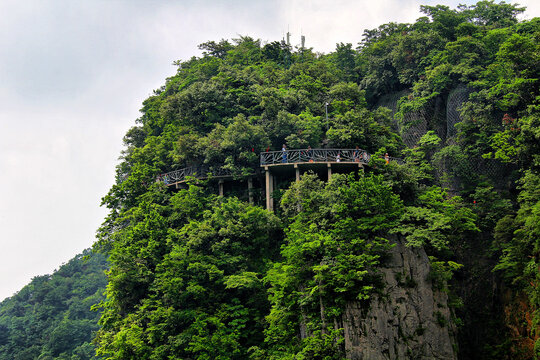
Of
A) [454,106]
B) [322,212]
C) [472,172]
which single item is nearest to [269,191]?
[322,212]

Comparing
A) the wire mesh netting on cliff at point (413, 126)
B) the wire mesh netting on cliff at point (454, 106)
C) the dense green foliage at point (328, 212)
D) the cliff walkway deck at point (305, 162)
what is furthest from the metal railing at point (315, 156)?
the wire mesh netting on cliff at point (413, 126)

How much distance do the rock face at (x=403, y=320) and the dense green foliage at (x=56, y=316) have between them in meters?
22.8

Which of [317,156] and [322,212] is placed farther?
[317,156]

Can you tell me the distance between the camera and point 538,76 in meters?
20.1

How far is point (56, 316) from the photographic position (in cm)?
4581

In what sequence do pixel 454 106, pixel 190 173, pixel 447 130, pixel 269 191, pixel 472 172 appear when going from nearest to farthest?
1. pixel 269 191
2. pixel 472 172
3. pixel 190 173
4. pixel 454 106
5. pixel 447 130

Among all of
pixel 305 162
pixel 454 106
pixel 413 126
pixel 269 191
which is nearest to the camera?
pixel 305 162

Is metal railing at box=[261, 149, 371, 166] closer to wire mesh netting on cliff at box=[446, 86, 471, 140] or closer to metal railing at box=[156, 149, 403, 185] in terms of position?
metal railing at box=[156, 149, 403, 185]

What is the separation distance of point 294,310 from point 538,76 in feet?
47.3

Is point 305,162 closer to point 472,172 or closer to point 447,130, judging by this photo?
point 472,172

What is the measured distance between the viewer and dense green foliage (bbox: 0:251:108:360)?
39.5m

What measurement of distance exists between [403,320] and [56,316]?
40.1 metres

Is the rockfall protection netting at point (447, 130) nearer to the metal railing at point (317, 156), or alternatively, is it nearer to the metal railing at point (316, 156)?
the metal railing at point (317, 156)

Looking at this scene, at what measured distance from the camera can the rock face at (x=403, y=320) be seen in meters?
15.5
